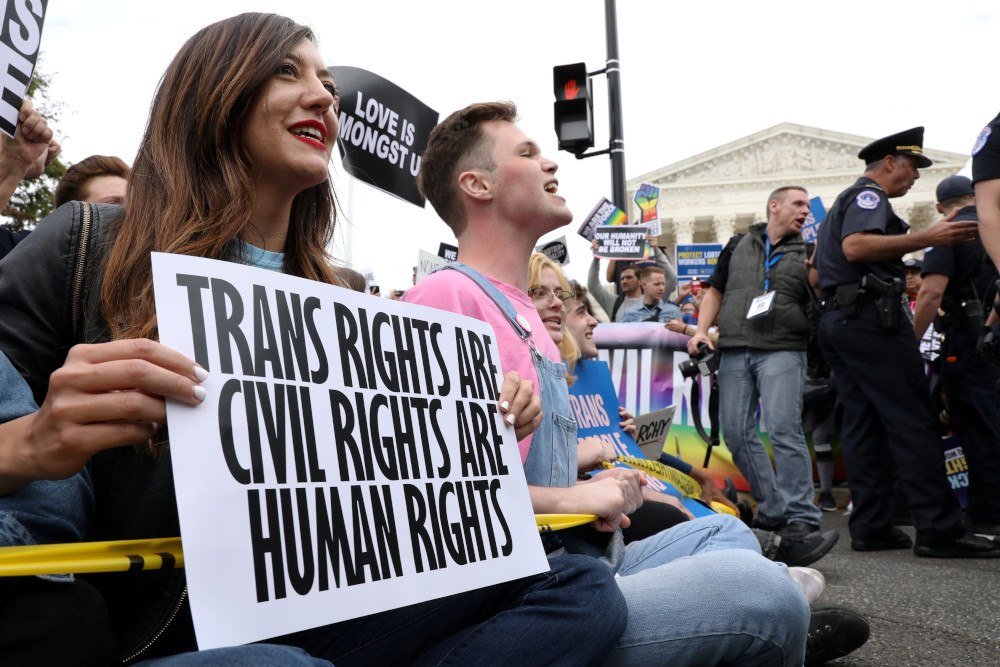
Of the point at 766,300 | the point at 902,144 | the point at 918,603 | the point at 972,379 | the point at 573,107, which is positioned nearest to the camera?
the point at 918,603

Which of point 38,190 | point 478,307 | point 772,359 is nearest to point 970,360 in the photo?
point 772,359

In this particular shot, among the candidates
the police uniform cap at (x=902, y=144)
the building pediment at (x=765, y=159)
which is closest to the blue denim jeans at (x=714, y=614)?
the police uniform cap at (x=902, y=144)

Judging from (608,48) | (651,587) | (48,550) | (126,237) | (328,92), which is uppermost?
(608,48)

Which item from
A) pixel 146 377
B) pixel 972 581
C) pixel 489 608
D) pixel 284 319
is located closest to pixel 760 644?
pixel 489 608

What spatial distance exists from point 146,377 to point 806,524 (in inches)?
172

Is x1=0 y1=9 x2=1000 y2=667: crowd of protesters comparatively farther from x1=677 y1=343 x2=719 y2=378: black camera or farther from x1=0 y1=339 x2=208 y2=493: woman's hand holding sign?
x1=677 y1=343 x2=719 y2=378: black camera

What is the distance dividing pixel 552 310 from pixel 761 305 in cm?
227

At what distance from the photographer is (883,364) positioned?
4266mm

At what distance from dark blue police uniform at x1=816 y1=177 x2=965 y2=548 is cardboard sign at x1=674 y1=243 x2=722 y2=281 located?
29.9ft

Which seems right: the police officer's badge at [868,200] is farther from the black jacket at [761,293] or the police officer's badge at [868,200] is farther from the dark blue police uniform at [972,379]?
the dark blue police uniform at [972,379]

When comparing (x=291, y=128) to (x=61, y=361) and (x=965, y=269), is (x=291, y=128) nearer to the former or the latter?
(x=61, y=361)

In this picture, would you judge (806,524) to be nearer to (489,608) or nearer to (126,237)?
(489,608)

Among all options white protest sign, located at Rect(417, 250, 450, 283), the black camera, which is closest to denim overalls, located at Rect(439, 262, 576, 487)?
the black camera

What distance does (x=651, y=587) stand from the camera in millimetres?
1479
